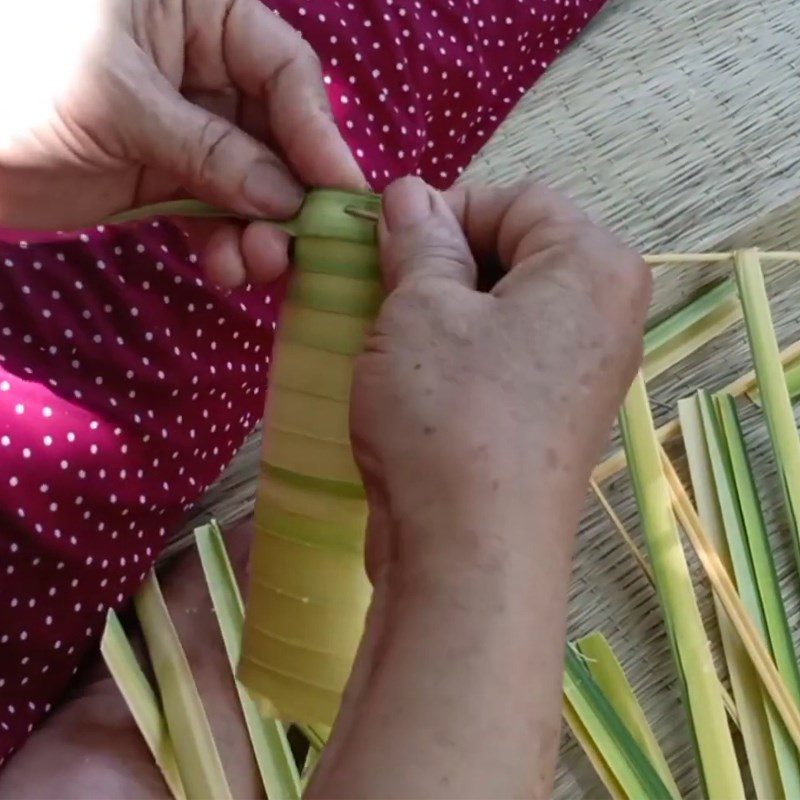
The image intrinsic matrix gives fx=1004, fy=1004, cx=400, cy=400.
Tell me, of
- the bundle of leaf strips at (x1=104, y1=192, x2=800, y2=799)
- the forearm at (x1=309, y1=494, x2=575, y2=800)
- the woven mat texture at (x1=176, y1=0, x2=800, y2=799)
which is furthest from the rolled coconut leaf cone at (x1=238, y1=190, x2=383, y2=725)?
the woven mat texture at (x1=176, y1=0, x2=800, y2=799)

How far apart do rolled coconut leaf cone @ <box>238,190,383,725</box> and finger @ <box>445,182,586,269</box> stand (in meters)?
0.05

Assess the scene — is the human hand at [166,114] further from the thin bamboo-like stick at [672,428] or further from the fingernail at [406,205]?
the thin bamboo-like stick at [672,428]

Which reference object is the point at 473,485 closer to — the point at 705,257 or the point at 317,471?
the point at 317,471

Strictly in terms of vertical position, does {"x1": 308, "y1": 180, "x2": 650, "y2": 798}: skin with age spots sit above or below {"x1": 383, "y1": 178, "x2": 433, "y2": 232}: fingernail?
below

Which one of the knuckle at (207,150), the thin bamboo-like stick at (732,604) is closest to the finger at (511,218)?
the knuckle at (207,150)

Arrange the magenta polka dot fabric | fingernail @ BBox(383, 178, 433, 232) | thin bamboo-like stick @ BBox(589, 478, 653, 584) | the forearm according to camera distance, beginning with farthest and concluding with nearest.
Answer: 1. thin bamboo-like stick @ BBox(589, 478, 653, 584)
2. the magenta polka dot fabric
3. fingernail @ BBox(383, 178, 433, 232)
4. the forearm

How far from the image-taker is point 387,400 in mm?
454

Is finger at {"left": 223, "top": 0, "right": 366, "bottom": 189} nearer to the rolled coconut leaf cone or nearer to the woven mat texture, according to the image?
the rolled coconut leaf cone

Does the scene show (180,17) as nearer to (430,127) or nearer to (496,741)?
(430,127)

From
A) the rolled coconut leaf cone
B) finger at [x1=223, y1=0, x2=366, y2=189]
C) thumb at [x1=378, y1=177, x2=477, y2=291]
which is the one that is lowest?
the rolled coconut leaf cone

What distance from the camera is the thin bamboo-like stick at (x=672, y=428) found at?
818 millimetres

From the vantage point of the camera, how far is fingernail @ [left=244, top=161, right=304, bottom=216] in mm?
554

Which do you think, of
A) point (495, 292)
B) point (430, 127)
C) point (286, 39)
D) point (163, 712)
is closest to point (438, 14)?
point (430, 127)

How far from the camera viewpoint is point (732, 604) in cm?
76
